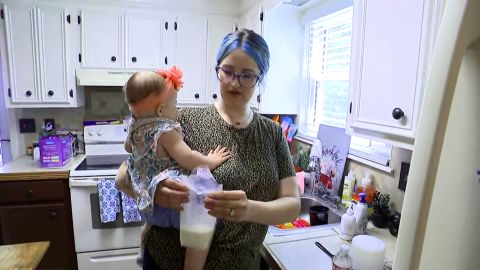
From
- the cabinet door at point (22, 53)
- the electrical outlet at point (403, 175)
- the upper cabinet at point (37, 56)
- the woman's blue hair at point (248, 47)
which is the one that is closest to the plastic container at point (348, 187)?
the electrical outlet at point (403, 175)

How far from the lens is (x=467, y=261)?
1.54 feet

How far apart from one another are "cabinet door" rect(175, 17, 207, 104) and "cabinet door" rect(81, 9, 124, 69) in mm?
480

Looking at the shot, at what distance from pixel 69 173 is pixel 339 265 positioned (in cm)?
201

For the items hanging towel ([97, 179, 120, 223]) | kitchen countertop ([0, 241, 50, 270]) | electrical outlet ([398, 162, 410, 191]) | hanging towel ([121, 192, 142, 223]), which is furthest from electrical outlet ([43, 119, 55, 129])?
electrical outlet ([398, 162, 410, 191])

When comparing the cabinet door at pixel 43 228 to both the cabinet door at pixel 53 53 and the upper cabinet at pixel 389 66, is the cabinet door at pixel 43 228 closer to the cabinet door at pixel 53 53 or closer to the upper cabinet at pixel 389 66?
the cabinet door at pixel 53 53

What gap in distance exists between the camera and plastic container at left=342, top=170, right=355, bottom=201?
5.57 feet

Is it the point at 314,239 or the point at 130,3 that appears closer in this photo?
the point at 314,239

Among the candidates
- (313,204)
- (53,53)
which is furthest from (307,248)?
(53,53)

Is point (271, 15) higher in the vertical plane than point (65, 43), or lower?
higher

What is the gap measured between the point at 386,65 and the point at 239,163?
65cm

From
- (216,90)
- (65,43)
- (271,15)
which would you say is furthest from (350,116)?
(65,43)

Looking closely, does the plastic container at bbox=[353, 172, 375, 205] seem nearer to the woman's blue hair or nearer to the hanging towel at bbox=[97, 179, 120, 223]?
the woman's blue hair

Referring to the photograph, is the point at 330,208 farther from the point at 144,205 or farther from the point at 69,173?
the point at 69,173

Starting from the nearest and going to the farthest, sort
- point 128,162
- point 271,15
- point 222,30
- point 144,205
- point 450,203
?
1. point 450,203
2. point 144,205
3. point 128,162
4. point 271,15
5. point 222,30
